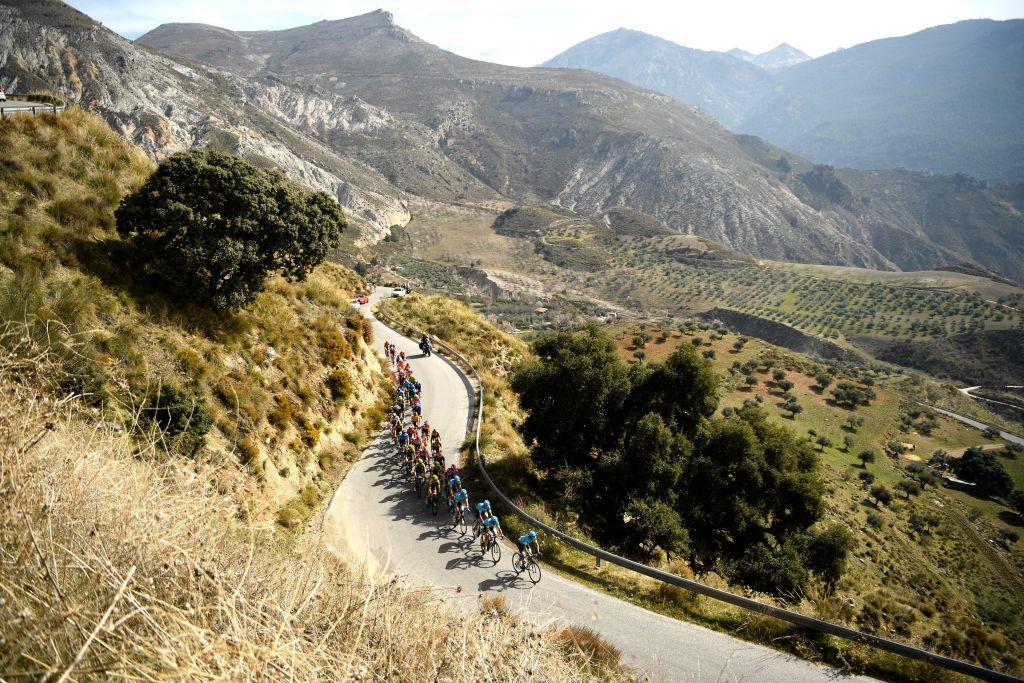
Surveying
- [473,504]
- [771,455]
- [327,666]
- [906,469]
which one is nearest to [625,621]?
[473,504]

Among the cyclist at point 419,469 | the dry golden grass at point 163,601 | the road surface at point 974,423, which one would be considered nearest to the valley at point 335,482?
the dry golden grass at point 163,601

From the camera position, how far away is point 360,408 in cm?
1972

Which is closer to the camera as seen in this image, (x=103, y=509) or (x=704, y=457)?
(x=103, y=509)

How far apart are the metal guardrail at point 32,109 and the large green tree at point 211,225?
524cm

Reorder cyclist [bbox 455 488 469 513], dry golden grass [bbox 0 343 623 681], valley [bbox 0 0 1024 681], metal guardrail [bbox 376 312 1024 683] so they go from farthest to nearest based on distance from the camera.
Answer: cyclist [bbox 455 488 469 513] < metal guardrail [bbox 376 312 1024 683] < valley [bbox 0 0 1024 681] < dry golden grass [bbox 0 343 623 681]

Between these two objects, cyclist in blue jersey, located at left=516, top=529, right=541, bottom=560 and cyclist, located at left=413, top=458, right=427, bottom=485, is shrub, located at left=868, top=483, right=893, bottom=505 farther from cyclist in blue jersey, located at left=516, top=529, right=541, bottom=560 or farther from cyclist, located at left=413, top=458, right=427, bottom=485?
cyclist, located at left=413, top=458, right=427, bottom=485

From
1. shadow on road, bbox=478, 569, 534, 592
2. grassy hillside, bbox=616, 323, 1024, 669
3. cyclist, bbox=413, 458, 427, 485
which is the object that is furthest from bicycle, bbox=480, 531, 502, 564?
grassy hillside, bbox=616, 323, 1024, 669

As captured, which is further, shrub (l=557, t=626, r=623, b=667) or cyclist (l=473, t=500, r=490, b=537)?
cyclist (l=473, t=500, r=490, b=537)

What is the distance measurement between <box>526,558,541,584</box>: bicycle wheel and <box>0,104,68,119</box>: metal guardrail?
19.9 metres

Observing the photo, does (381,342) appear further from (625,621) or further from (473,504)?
(625,621)

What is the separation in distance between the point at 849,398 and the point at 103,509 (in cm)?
7184

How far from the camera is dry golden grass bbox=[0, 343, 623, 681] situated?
2260mm

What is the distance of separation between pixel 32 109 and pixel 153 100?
158834 millimetres

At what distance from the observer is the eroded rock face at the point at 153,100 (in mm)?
120750
